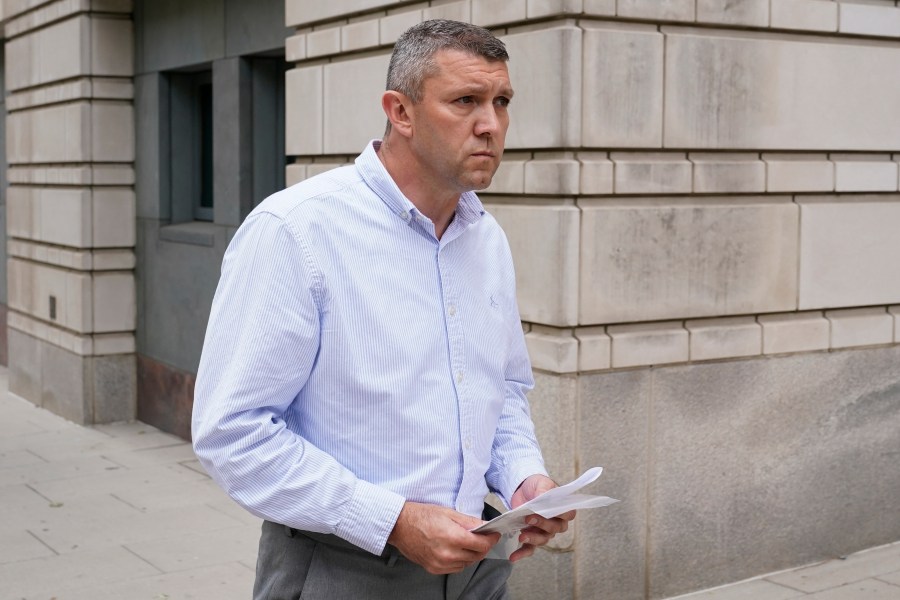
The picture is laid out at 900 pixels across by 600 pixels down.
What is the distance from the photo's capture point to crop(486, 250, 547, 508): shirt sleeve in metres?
2.86

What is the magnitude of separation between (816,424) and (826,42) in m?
1.83

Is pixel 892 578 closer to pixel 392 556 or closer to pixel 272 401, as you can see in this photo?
pixel 392 556

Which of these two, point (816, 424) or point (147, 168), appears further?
point (147, 168)

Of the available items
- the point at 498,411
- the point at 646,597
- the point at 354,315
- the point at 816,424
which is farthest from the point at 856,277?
the point at 354,315

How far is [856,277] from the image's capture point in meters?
6.42

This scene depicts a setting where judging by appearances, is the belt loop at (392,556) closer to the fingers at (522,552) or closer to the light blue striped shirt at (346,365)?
the light blue striped shirt at (346,365)

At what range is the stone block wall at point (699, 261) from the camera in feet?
17.9

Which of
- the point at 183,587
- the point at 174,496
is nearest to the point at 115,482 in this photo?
the point at 174,496

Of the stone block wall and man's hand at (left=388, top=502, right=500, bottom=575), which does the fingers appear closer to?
man's hand at (left=388, top=502, right=500, bottom=575)

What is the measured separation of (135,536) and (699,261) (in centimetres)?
349

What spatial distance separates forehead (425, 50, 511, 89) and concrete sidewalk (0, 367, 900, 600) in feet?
12.9

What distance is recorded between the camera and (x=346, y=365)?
8.14ft

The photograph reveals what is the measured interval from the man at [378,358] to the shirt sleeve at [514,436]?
0.08 m

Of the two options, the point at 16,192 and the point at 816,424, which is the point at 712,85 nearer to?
the point at 816,424
